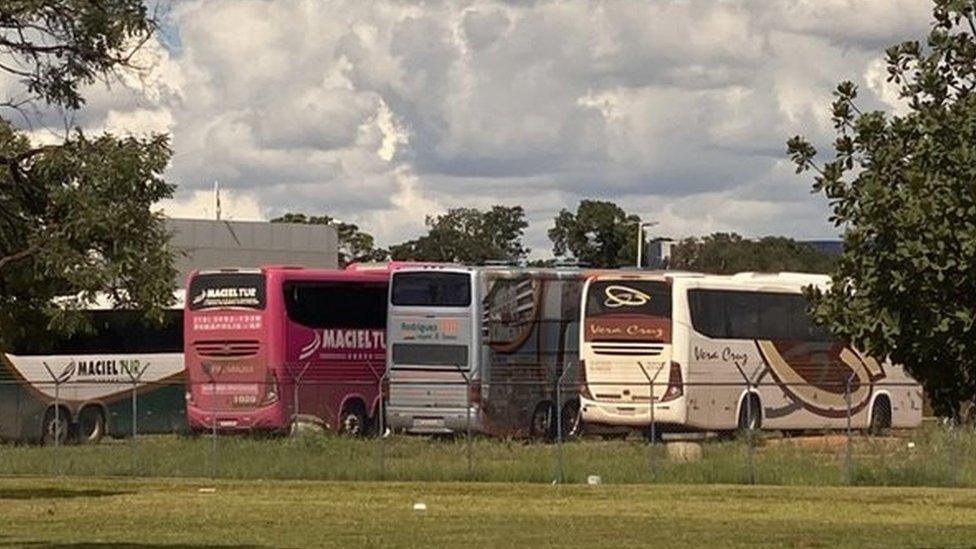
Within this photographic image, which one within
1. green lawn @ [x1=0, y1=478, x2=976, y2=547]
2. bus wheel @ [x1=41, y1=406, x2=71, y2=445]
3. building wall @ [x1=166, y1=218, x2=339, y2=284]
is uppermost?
building wall @ [x1=166, y1=218, x2=339, y2=284]

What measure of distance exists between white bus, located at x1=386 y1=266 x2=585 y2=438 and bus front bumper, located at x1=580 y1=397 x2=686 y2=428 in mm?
1062

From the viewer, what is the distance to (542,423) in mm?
52906

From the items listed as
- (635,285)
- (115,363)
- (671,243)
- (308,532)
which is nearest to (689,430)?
(635,285)

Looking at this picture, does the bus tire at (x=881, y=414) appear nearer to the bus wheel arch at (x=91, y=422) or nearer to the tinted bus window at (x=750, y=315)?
the tinted bus window at (x=750, y=315)

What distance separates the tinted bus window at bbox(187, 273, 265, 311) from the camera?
177ft

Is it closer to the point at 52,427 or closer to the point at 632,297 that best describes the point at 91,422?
the point at 52,427

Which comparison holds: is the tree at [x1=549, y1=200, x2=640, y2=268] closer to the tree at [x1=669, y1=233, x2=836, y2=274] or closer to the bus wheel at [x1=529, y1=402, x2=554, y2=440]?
the tree at [x1=669, y1=233, x2=836, y2=274]

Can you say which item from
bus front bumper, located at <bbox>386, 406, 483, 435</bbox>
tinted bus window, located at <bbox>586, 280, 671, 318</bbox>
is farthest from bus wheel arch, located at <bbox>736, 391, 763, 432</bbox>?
bus front bumper, located at <bbox>386, 406, 483, 435</bbox>

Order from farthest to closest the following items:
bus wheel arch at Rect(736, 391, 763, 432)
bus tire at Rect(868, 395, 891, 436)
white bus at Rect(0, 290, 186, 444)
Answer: bus tire at Rect(868, 395, 891, 436)
white bus at Rect(0, 290, 186, 444)
bus wheel arch at Rect(736, 391, 763, 432)

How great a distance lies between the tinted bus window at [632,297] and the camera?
5275 cm

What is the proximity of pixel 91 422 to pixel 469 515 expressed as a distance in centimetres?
2341

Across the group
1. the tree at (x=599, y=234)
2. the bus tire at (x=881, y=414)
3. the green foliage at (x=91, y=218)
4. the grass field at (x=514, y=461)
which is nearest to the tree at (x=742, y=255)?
the tree at (x=599, y=234)

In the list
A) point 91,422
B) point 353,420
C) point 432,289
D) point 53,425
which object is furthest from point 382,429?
point 91,422

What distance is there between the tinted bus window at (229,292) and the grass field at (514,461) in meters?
6.37
